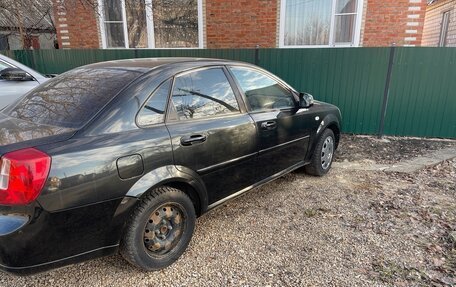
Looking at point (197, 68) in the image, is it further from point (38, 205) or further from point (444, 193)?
point (444, 193)

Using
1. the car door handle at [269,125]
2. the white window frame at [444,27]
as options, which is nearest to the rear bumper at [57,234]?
the car door handle at [269,125]

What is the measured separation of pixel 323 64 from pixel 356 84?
0.77 meters

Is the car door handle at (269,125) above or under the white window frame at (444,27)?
under

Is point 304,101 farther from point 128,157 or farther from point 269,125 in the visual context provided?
point 128,157

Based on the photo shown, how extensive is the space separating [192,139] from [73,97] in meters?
0.96

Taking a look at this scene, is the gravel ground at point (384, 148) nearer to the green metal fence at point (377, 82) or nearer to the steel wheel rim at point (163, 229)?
the green metal fence at point (377, 82)

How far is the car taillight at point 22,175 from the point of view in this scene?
1.89 m

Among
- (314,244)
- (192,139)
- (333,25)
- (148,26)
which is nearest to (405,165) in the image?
(314,244)

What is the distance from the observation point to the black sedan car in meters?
1.93

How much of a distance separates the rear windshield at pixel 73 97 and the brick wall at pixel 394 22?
23.4 feet

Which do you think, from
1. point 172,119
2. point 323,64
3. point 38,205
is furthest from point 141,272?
point 323,64

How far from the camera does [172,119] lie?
2.58 meters

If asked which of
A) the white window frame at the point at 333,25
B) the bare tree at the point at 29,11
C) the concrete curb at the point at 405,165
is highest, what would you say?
the bare tree at the point at 29,11

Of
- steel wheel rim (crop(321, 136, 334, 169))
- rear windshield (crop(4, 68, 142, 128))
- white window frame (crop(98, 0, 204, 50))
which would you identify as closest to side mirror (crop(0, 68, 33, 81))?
rear windshield (crop(4, 68, 142, 128))
